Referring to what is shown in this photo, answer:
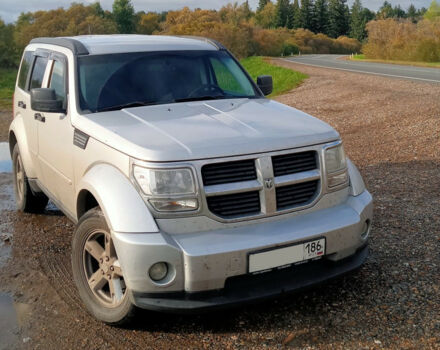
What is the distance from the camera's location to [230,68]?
520 centimetres

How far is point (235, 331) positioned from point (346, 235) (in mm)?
968

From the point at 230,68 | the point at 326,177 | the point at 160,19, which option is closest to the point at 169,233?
the point at 326,177

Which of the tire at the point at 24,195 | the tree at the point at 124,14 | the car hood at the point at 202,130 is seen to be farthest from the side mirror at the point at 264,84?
the tree at the point at 124,14

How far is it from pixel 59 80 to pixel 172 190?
83.3 inches

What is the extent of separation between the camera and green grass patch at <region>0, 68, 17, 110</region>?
22469 millimetres

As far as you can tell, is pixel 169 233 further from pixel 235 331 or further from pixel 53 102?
pixel 53 102

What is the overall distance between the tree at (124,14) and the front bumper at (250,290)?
83.9 m

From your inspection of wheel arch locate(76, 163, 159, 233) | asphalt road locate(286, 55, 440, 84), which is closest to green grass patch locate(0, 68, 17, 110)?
asphalt road locate(286, 55, 440, 84)

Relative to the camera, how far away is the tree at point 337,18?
366ft

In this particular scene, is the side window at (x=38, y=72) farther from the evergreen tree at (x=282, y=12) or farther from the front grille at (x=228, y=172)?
the evergreen tree at (x=282, y=12)

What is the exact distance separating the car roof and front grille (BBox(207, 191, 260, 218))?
1974 mm

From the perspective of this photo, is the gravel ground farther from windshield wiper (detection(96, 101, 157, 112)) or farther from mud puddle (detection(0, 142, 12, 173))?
mud puddle (detection(0, 142, 12, 173))

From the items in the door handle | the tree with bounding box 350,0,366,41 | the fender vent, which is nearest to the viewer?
the fender vent

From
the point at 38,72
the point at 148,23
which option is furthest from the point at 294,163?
the point at 148,23
